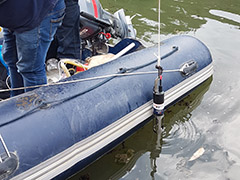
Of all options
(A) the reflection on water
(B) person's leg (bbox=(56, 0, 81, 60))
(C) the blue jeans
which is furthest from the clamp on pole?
(B) person's leg (bbox=(56, 0, 81, 60))

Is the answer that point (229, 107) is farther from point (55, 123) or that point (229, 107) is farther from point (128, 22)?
point (55, 123)

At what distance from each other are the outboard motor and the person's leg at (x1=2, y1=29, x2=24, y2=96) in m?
0.80

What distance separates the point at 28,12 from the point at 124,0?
395 centimetres

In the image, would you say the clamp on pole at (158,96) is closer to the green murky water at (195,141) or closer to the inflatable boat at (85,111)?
the inflatable boat at (85,111)

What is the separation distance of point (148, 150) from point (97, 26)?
1.18 meters

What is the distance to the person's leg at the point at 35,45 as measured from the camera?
153 centimetres

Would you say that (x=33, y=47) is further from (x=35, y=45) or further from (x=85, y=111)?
(x=85, y=111)

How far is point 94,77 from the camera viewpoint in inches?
73.7

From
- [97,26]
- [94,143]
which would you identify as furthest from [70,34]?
[94,143]

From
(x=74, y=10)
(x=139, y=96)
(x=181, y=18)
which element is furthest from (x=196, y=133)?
(x=181, y=18)

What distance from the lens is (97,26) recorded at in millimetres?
2570

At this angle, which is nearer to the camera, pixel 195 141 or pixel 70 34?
pixel 195 141

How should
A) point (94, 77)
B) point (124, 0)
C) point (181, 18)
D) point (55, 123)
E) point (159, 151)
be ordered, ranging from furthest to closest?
point (124, 0), point (181, 18), point (159, 151), point (94, 77), point (55, 123)

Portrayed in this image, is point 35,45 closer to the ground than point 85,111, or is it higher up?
higher up
